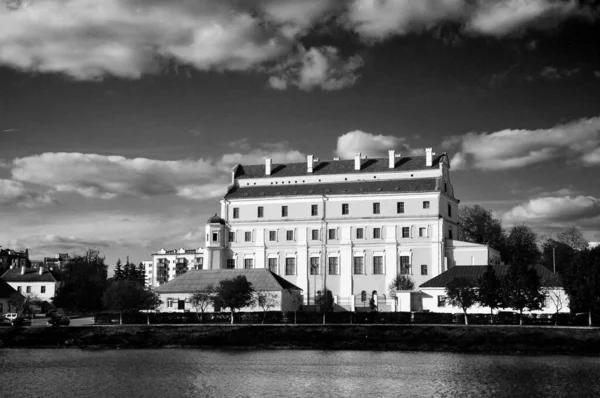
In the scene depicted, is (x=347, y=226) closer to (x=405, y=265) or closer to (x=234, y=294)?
(x=405, y=265)

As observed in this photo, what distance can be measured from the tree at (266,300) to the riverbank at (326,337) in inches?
418

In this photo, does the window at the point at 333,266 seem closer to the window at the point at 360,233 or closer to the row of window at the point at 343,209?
the window at the point at 360,233

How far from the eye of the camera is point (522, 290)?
60.2 meters

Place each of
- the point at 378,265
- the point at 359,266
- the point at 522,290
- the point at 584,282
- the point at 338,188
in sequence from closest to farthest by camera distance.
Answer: the point at 584,282, the point at 522,290, the point at 378,265, the point at 359,266, the point at 338,188

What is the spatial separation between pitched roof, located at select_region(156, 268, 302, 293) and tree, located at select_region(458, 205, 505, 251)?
32.2 metres

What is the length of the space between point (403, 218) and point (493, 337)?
3380cm

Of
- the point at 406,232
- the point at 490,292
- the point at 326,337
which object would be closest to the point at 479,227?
the point at 406,232

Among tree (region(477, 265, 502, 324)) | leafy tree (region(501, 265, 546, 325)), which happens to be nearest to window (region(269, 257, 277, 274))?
tree (region(477, 265, 502, 324))

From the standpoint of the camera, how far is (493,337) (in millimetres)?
52125

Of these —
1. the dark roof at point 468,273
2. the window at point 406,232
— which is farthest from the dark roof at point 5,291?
the dark roof at point 468,273

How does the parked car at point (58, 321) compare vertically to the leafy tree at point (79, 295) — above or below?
below

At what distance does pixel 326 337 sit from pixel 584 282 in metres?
20.0

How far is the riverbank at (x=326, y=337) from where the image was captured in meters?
50.8

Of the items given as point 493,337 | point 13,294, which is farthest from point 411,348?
point 13,294
